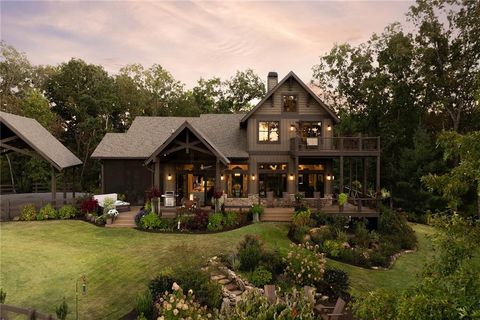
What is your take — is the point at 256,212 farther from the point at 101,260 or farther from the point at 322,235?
the point at 101,260

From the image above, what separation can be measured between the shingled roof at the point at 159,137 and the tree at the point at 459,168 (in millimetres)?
19741

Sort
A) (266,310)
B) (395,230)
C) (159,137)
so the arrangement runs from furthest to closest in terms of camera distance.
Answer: (159,137), (395,230), (266,310)

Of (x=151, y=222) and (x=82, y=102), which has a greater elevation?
(x=82, y=102)

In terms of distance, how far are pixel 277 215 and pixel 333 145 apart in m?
7.51

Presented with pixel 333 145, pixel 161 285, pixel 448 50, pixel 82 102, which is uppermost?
pixel 448 50

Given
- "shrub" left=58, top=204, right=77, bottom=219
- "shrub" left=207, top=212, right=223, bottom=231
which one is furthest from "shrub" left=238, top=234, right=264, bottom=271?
"shrub" left=58, top=204, right=77, bottom=219

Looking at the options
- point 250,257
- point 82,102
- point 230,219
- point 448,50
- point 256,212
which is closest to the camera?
point 250,257

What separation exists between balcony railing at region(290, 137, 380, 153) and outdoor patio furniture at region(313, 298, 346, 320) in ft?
46.5

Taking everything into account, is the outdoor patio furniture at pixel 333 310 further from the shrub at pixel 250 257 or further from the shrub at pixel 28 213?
the shrub at pixel 28 213

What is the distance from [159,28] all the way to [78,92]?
23.9 metres

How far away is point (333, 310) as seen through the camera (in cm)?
961

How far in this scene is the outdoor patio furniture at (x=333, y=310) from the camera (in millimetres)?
9047

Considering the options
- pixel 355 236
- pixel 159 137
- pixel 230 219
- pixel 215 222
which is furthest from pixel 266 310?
pixel 159 137

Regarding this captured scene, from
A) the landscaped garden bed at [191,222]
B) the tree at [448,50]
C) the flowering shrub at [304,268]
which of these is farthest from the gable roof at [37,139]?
the tree at [448,50]
